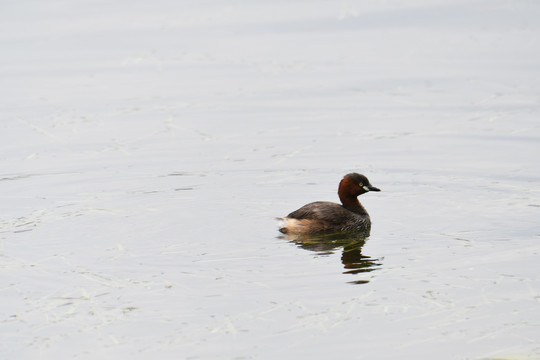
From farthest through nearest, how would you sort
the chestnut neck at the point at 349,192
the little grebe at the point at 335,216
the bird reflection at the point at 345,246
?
the chestnut neck at the point at 349,192, the little grebe at the point at 335,216, the bird reflection at the point at 345,246

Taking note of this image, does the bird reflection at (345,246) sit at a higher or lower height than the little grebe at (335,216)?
lower

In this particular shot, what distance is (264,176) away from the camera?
→ 11.9 metres

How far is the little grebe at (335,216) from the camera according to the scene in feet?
32.5

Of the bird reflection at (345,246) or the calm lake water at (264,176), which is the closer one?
the calm lake water at (264,176)

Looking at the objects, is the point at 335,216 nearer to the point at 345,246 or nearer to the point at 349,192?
the point at 349,192

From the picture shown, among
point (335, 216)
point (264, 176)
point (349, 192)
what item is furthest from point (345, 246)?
point (264, 176)

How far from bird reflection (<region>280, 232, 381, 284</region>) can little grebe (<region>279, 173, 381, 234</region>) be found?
0.09 m

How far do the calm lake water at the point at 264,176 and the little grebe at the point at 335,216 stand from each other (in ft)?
0.94

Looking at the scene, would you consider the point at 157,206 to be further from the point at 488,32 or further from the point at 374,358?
the point at 488,32

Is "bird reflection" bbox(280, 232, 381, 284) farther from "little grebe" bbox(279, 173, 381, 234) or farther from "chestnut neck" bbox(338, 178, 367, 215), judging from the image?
"chestnut neck" bbox(338, 178, 367, 215)

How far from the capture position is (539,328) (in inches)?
272

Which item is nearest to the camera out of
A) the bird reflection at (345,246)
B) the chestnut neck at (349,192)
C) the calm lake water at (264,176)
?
the calm lake water at (264,176)

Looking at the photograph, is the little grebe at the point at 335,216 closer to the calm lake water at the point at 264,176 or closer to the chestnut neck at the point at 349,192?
the chestnut neck at the point at 349,192

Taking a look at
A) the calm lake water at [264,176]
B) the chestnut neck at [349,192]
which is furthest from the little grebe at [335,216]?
the calm lake water at [264,176]
